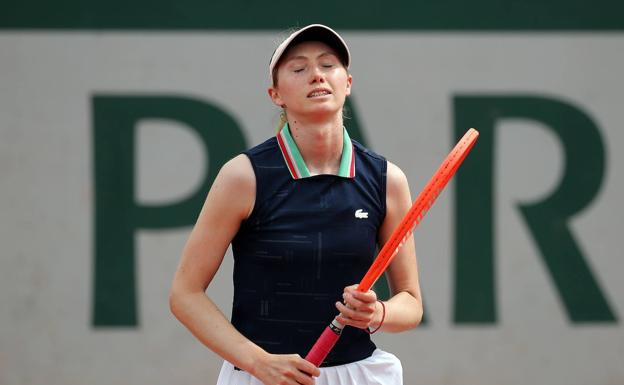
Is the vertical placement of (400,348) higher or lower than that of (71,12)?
lower

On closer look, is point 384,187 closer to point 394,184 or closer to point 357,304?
point 394,184

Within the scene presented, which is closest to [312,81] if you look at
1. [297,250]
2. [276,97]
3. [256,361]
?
[276,97]

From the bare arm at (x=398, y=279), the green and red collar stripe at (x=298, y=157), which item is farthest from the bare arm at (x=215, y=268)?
the bare arm at (x=398, y=279)

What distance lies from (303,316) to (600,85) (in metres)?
3.65

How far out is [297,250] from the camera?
105 inches

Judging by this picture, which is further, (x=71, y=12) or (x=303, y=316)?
(x=71, y=12)

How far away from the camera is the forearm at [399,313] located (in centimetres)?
269

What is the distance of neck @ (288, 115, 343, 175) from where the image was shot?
9.10ft

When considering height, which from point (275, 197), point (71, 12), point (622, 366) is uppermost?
point (71, 12)

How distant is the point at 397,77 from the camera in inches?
231

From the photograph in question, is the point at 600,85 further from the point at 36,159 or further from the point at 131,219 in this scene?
the point at 36,159

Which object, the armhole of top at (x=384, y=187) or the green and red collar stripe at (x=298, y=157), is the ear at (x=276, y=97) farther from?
the armhole of top at (x=384, y=187)

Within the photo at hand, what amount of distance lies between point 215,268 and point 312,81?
500 millimetres

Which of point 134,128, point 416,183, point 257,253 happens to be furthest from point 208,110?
point 257,253
